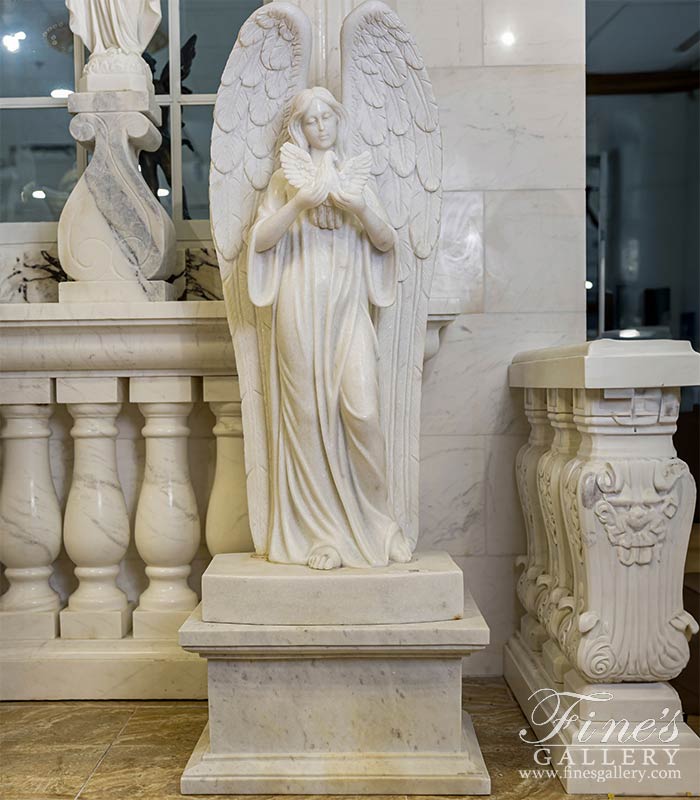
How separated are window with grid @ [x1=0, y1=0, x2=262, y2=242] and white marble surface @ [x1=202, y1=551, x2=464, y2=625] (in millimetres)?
1926

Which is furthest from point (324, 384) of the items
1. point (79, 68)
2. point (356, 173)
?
point (79, 68)

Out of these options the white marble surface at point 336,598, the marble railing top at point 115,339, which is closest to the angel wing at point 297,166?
the marble railing top at point 115,339

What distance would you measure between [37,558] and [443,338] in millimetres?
1794

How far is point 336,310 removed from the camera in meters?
3.14

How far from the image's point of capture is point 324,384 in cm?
313

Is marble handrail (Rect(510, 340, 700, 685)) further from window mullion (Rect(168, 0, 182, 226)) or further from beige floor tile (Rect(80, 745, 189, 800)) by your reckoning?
window mullion (Rect(168, 0, 182, 226))

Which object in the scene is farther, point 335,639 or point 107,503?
point 107,503

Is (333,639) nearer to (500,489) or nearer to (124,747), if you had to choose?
(124,747)

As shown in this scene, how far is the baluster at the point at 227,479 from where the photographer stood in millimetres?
3766

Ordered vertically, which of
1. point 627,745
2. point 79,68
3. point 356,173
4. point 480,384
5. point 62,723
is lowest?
point 62,723

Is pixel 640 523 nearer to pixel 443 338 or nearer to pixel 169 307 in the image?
pixel 443 338

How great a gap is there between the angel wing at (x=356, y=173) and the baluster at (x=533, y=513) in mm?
1046

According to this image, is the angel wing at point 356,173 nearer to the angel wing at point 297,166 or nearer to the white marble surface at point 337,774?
the angel wing at point 297,166

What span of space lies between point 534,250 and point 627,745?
191 centimetres
